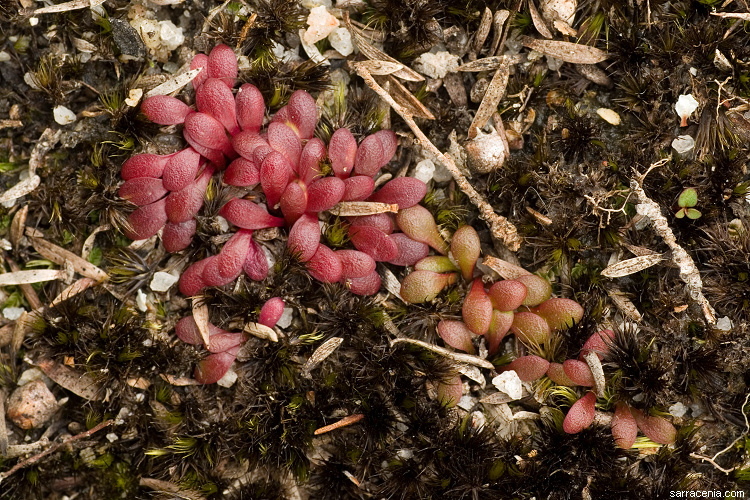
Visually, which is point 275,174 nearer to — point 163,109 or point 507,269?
point 163,109

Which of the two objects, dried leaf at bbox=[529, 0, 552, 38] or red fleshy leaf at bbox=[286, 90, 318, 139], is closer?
red fleshy leaf at bbox=[286, 90, 318, 139]

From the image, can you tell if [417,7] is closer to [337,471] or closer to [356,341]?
[356,341]

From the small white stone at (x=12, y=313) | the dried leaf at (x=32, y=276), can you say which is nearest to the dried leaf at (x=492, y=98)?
the dried leaf at (x=32, y=276)

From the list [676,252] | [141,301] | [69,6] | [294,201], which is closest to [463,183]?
[294,201]

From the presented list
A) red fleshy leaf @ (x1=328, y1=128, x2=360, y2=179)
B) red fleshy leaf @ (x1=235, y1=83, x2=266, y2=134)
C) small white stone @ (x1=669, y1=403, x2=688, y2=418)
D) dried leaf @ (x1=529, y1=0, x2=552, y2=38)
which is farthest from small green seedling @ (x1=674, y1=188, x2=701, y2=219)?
red fleshy leaf @ (x1=235, y1=83, x2=266, y2=134)

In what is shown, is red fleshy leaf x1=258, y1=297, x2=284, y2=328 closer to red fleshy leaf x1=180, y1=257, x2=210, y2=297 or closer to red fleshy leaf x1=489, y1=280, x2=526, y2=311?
red fleshy leaf x1=180, y1=257, x2=210, y2=297

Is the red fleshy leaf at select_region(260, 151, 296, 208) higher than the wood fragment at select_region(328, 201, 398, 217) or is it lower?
higher

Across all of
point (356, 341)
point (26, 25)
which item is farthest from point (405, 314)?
point (26, 25)
